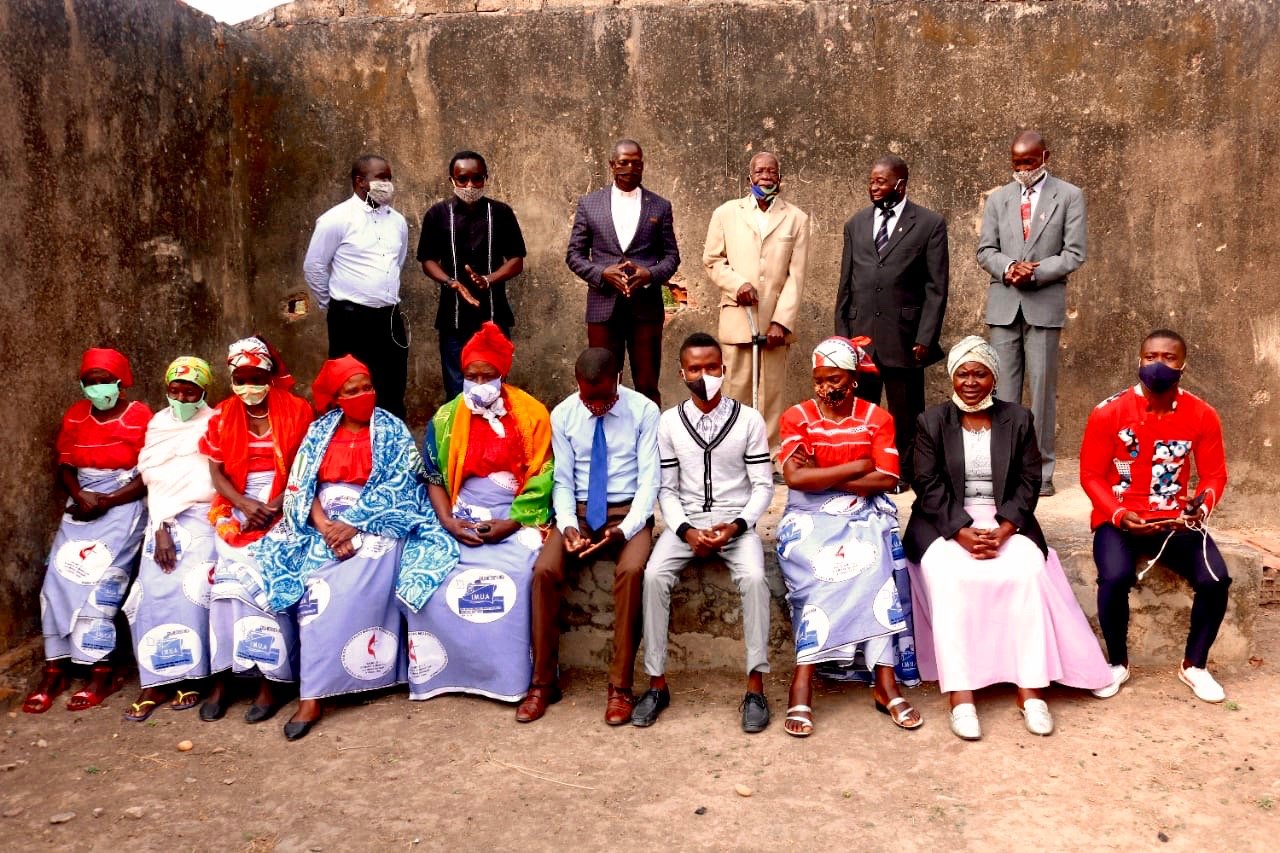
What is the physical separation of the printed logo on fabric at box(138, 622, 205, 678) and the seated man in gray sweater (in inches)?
73.4

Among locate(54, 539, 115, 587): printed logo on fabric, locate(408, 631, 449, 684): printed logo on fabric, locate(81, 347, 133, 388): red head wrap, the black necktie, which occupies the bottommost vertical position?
locate(408, 631, 449, 684): printed logo on fabric

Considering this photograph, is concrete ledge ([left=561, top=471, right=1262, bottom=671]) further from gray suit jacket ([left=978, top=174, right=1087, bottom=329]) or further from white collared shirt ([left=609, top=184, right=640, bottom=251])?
white collared shirt ([left=609, top=184, right=640, bottom=251])

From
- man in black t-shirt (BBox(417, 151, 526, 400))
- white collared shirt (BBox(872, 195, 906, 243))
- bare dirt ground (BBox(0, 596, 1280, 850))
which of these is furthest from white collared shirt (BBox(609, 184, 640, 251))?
bare dirt ground (BBox(0, 596, 1280, 850))

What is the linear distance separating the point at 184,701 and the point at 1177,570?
420 cm

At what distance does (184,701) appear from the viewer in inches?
180

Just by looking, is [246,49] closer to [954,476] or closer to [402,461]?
[402,461]

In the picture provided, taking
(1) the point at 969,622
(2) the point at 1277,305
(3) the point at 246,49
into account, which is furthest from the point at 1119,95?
(3) the point at 246,49

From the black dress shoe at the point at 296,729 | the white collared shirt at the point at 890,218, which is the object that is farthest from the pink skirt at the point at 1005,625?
the black dress shoe at the point at 296,729

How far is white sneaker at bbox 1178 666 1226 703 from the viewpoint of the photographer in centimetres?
441

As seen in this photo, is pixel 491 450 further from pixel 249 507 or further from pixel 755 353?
pixel 755 353

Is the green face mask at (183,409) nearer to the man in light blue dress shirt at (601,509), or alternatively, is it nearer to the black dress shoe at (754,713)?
the man in light blue dress shirt at (601,509)

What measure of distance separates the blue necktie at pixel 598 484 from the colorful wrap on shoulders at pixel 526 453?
20 centimetres

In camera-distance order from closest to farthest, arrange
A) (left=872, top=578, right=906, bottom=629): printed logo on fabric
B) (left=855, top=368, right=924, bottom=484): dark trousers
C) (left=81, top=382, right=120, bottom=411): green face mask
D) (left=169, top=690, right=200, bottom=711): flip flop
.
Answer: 1. (left=872, top=578, right=906, bottom=629): printed logo on fabric
2. (left=169, top=690, right=200, bottom=711): flip flop
3. (left=81, top=382, right=120, bottom=411): green face mask
4. (left=855, top=368, right=924, bottom=484): dark trousers

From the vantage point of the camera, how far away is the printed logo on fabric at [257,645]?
448cm
